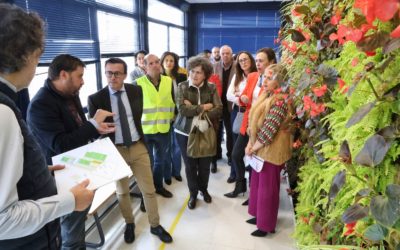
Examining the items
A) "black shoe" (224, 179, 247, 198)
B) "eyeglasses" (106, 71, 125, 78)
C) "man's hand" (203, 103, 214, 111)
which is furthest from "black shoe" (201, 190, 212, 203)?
"eyeglasses" (106, 71, 125, 78)

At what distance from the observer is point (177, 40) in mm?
7238

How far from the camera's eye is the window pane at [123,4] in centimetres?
363

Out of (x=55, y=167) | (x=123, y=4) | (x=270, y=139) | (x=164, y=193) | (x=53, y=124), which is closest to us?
(x=55, y=167)

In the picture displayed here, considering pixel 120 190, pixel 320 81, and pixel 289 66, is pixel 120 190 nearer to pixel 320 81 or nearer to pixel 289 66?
pixel 289 66

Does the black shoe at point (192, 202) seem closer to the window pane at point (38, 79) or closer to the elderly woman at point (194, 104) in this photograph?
the elderly woman at point (194, 104)

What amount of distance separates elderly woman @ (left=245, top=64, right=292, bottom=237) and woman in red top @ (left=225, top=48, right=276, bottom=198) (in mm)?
394

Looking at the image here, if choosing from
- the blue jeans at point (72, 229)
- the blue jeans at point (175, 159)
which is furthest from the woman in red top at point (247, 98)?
the blue jeans at point (72, 229)

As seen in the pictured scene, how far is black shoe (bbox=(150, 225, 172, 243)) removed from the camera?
2.36 m

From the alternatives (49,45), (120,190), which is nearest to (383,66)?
(120,190)

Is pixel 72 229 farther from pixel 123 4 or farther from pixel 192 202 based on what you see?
pixel 123 4

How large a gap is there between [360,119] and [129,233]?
225 centimetres

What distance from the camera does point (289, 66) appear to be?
1.78m

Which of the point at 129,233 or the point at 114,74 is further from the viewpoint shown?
the point at 129,233

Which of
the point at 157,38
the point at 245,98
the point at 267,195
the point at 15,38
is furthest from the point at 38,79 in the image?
the point at 157,38
